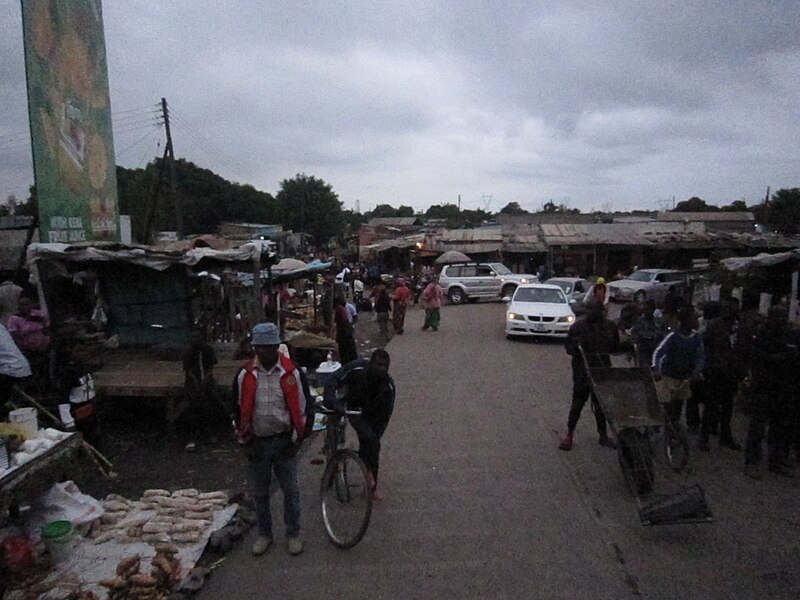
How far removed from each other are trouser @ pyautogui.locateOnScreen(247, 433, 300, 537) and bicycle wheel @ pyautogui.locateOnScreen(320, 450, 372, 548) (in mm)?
364

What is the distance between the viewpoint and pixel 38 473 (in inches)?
179

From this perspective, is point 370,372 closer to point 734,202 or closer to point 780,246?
point 780,246

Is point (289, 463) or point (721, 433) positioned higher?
point (289, 463)

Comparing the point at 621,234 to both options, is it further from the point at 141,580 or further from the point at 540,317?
the point at 141,580

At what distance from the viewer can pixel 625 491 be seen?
18.5 feet

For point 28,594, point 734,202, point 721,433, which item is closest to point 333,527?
point 28,594

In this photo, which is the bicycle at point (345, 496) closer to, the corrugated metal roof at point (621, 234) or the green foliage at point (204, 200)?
the corrugated metal roof at point (621, 234)

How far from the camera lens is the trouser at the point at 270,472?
4488 mm

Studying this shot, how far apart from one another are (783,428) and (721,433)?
101cm

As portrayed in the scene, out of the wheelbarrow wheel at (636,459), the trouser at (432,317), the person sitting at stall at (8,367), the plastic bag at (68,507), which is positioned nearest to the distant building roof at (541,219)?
the trouser at (432,317)

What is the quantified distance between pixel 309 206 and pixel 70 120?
154 feet

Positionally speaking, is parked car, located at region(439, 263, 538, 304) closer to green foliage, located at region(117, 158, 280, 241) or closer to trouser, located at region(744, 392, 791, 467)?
trouser, located at region(744, 392, 791, 467)

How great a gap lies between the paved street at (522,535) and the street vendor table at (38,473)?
1511mm

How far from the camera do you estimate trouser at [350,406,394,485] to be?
5.11m
